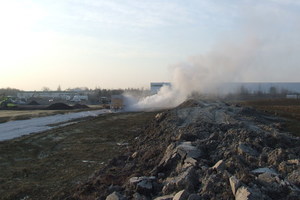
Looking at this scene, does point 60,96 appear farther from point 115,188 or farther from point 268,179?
point 268,179

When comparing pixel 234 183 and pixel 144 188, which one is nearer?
pixel 234 183

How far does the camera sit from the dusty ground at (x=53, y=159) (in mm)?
12312

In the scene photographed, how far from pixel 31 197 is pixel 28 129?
21144mm

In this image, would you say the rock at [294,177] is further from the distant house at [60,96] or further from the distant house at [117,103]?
the distant house at [60,96]

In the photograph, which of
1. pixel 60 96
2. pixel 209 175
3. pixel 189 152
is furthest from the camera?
pixel 60 96

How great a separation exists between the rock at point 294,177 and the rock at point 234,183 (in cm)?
158

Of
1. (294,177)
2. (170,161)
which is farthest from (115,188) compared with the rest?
(294,177)

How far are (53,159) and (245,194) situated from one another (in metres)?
12.2

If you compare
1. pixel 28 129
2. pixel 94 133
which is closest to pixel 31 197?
pixel 94 133

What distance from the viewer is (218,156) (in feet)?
38.0

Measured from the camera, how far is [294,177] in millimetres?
8875

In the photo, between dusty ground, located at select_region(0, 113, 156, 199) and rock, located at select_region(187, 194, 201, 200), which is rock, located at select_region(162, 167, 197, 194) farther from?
dusty ground, located at select_region(0, 113, 156, 199)

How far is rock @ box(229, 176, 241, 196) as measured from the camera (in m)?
7.97

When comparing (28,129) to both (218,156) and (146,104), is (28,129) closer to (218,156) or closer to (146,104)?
(218,156)
